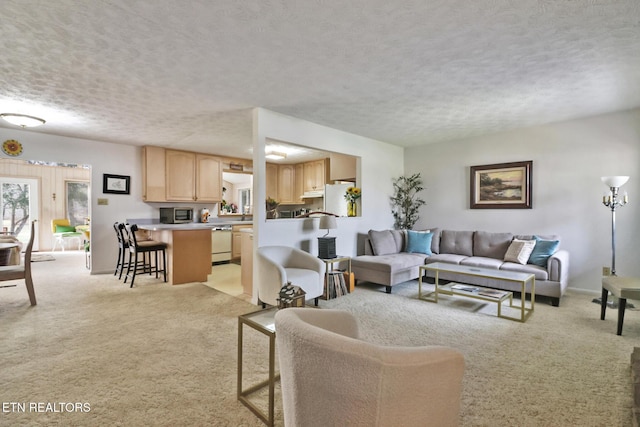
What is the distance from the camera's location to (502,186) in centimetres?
495

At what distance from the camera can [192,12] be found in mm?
1917

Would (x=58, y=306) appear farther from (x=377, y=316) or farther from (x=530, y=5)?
(x=530, y=5)

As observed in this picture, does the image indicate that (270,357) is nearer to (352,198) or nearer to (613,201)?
(352,198)

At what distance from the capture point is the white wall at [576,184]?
12.8 feet

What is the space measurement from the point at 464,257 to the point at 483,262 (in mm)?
413

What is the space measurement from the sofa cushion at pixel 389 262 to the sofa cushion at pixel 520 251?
1.19 m

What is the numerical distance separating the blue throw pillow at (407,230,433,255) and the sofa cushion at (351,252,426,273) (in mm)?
186

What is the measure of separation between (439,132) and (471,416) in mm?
4245

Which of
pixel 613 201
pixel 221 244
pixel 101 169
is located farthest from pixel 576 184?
pixel 101 169

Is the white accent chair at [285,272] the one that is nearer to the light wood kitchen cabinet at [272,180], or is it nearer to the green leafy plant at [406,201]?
the green leafy plant at [406,201]

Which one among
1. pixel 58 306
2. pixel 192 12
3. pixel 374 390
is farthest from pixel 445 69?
pixel 58 306

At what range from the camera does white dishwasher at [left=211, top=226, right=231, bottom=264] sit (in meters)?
6.46

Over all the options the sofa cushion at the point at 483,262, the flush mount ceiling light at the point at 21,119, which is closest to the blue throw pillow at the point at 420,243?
the sofa cushion at the point at 483,262

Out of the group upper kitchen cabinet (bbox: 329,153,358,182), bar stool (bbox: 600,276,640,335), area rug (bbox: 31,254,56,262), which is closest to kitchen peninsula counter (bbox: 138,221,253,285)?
upper kitchen cabinet (bbox: 329,153,358,182)
